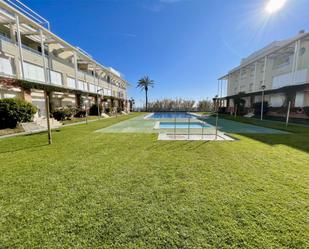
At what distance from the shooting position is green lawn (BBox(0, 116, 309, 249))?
207 centimetres

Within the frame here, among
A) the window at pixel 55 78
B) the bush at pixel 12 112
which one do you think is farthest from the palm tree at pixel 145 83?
the bush at pixel 12 112

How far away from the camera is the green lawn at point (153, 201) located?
6.79 feet

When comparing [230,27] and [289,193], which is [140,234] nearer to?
[289,193]

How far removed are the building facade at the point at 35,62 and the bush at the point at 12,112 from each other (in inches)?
76.2

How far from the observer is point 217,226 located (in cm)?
227

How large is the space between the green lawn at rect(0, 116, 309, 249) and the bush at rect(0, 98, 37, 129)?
21.8ft

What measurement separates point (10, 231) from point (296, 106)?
976 inches

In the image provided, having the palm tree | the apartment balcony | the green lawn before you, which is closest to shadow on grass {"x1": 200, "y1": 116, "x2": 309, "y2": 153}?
the green lawn

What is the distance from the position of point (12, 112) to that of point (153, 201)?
38.9ft

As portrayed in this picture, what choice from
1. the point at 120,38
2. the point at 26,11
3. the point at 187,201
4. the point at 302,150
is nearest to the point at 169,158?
the point at 187,201

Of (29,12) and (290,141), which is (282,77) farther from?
(29,12)

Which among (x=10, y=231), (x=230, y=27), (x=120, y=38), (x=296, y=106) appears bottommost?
(x=10, y=231)

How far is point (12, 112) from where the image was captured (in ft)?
33.2

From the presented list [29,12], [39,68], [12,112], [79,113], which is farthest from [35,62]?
[12,112]
